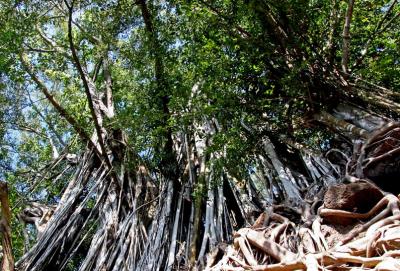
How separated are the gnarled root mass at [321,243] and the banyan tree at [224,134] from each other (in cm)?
2

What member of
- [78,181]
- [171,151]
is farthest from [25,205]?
[171,151]

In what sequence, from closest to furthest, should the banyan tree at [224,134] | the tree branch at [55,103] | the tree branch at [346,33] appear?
1. the banyan tree at [224,134]
2. the tree branch at [346,33]
3. the tree branch at [55,103]

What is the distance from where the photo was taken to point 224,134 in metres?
3.71

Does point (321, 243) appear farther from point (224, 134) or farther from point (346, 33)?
point (346, 33)

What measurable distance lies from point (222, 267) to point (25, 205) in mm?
3230

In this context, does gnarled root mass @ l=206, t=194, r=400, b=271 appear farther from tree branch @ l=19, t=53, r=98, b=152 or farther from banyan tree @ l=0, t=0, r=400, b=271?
tree branch @ l=19, t=53, r=98, b=152

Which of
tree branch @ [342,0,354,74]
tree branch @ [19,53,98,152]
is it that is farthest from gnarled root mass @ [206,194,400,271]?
tree branch @ [19,53,98,152]

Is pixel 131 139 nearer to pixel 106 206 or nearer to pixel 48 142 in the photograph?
pixel 106 206

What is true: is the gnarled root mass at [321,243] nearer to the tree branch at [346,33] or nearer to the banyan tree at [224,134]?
the banyan tree at [224,134]

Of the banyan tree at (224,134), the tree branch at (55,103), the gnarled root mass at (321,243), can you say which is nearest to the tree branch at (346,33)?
the banyan tree at (224,134)

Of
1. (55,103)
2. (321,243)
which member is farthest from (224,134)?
(55,103)

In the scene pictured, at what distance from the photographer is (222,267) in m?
2.49

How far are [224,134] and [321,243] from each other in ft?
5.22

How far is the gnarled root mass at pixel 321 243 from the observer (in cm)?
188
